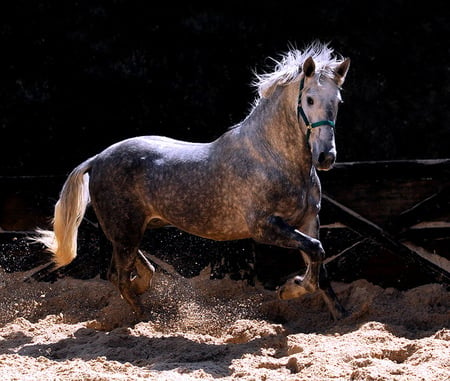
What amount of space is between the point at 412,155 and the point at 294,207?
3043 millimetres

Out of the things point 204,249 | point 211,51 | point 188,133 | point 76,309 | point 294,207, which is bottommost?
point 76,309

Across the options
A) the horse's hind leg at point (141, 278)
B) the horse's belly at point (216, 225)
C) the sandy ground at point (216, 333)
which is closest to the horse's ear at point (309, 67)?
the horse's belly at point (216, 225)

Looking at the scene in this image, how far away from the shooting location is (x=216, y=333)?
4.81m

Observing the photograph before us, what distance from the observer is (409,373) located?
11.5ft

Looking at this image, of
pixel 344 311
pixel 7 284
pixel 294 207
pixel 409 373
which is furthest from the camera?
pixel 7 284

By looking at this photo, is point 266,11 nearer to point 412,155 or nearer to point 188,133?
point 188,133

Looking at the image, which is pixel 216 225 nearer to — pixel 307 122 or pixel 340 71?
pixel 307 122

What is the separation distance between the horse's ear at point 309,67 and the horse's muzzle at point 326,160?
0.54 metres

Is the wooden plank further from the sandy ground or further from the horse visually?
the horse

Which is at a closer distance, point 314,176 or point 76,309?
point 314,176

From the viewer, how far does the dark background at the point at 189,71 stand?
707 centimetres

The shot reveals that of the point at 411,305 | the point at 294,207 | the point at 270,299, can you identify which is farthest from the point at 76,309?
the point at 411,305

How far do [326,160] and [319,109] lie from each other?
0.34 meters

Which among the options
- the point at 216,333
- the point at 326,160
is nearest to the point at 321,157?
the point at 326,160
